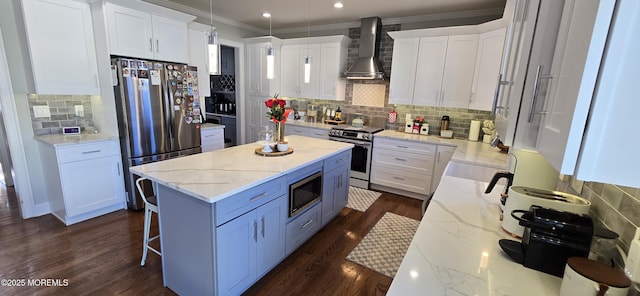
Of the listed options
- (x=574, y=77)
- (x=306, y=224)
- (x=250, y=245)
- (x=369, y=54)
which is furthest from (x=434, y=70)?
(x=574, y=77)

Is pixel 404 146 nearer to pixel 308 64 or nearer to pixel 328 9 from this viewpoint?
pixel 308 64

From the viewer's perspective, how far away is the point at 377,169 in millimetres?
4156

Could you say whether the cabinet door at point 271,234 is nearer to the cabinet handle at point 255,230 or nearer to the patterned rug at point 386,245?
the cabinet handle at point 255,230

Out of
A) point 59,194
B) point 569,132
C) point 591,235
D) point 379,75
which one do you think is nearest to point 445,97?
point 379,75

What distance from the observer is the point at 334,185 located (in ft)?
9.95

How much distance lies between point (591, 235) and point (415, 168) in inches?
116

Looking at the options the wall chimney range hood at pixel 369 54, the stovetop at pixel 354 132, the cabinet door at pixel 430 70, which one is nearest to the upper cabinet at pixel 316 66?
the wall chimney range hood at pixel 369 54

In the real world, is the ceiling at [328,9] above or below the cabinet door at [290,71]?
above

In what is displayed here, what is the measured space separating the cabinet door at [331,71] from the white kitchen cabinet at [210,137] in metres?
1.80

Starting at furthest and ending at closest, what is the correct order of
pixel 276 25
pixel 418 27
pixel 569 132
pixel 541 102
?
pixel 276 25
pixel 418 27
pixel 541 102
pixel 569 132

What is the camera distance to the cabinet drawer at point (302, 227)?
→ 93.9 inches

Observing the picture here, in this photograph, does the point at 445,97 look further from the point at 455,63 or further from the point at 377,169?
the point at 377,169

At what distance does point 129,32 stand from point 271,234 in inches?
109

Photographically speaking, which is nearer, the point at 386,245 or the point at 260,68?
the point at 386,245
